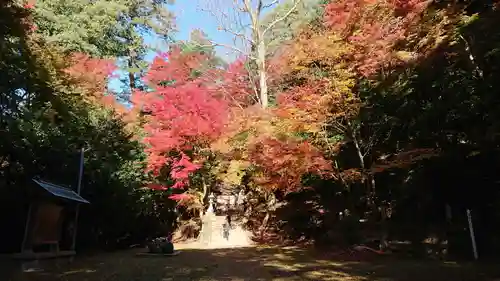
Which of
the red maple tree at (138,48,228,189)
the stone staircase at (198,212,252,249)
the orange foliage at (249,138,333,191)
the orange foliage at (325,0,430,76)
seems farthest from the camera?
the stone staircase at (198,212,252,249)

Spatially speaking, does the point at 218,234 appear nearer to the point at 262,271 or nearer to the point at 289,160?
the point at 289,160

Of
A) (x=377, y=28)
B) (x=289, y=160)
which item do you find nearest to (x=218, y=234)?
(x=289, y=160)

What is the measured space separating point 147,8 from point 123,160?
49.5 feet

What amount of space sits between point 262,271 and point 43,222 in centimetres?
465

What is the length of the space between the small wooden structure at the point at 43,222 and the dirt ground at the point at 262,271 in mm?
344

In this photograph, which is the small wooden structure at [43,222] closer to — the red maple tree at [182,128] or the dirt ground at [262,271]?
the dirt ground at [262,271]

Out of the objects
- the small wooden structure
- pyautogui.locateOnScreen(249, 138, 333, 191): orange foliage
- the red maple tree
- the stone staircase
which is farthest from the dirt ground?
the stone staircase

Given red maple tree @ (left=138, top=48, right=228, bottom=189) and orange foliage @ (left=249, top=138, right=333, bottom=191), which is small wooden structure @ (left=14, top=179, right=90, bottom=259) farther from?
red maple tree @ (left=138, top=48, right=228, bottom=189)

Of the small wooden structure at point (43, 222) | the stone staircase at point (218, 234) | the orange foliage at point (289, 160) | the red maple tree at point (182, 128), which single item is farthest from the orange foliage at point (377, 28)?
the stone staircase at point (218, 234)

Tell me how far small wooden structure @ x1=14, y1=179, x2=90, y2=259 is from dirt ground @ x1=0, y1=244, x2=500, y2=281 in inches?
13.6

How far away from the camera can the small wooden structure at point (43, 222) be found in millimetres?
8180

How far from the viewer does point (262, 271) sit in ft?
27.3

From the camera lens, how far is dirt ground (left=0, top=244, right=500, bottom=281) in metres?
7.20

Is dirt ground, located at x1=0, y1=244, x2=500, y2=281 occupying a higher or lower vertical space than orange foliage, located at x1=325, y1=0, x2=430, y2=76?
lower
